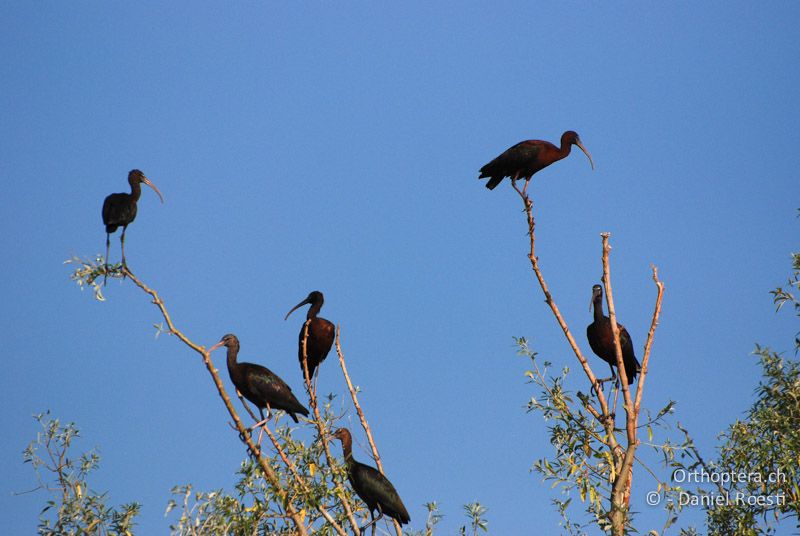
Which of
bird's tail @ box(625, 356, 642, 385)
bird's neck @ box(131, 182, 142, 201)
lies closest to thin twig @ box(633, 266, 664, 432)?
bird's tail @ box(625, 356, 642, 385)

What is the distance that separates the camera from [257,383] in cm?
930

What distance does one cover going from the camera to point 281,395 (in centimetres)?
939

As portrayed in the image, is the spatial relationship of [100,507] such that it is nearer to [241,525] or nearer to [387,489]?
[241,525]

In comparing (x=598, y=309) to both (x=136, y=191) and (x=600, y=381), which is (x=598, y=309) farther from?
(x=136, y=191)

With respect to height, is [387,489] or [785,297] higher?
[785,297]

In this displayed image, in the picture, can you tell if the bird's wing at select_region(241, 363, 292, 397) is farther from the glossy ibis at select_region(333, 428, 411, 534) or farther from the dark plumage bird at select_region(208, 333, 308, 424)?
the glossy ibis at select_region(333, 428, 411, 534)

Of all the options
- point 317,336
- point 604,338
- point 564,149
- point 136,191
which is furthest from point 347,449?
point 564,149

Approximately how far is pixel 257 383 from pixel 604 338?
14.5ft

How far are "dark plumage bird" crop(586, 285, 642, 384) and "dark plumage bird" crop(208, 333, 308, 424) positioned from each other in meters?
4.03

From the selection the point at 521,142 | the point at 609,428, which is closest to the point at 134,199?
the point at 521,142

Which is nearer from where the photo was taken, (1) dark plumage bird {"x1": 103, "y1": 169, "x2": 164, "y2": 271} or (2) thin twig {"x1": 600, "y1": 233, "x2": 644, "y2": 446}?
(2) thin twig {"x1": 600, "y1": 233, "x2": 644, "y2": 446}

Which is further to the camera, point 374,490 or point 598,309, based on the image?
point 598,309

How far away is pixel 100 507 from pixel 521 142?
810 centimetres

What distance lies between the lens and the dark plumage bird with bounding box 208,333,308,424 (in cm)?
929
